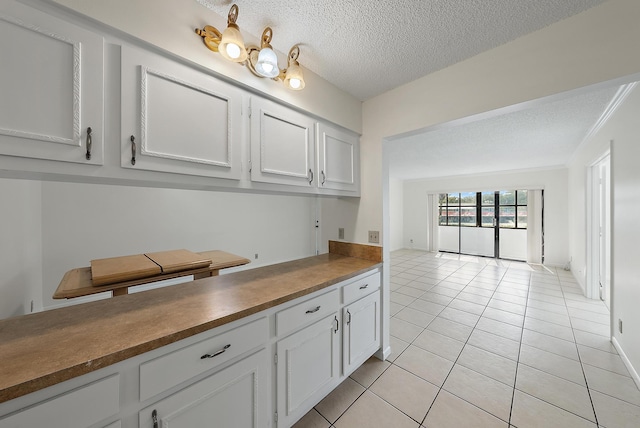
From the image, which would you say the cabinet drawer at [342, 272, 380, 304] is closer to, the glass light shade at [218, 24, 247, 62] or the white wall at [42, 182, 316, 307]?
the glass light shade at [218, 24, 247, 62]

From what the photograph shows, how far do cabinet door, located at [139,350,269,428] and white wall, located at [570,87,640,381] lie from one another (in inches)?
111

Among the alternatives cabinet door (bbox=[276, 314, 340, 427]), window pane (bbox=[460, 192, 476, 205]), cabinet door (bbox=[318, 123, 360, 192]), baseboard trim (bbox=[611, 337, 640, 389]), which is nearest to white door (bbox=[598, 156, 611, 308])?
baseboard trim (bbox=[611, 337, 640, 389])

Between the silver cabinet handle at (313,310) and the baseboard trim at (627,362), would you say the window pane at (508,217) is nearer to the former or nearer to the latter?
the baseboard trim at (627,362)

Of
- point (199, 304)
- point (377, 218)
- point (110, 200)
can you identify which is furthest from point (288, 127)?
point (110, 200)

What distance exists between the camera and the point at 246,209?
3.22 m

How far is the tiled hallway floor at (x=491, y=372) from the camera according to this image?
58.8 inches

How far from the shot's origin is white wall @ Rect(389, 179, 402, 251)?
7279 mm

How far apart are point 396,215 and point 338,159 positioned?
239 inches

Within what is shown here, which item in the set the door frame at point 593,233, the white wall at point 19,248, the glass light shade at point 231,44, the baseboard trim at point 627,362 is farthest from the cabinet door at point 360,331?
the door frame at point 593,233

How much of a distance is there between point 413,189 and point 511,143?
13.0 feet

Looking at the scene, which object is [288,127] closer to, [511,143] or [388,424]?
[388,424]

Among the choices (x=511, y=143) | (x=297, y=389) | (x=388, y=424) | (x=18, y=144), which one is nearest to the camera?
(x=18, y=144)

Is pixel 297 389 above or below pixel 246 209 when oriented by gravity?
below

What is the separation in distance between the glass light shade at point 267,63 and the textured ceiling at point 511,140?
1295mm
